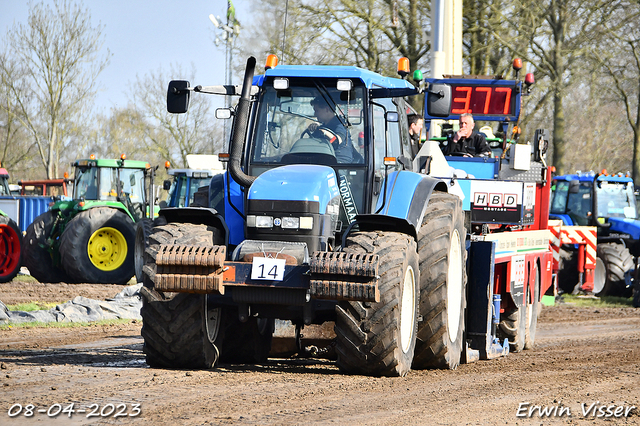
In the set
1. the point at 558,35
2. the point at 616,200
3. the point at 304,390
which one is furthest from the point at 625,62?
the point at 304,390

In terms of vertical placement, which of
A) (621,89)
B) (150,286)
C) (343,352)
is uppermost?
(621,89)

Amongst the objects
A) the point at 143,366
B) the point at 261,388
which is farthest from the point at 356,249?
the point at 143,366

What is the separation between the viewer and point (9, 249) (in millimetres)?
18734

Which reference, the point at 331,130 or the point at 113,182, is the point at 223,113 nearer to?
the point at 331,130

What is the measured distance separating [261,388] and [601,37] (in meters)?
24.8

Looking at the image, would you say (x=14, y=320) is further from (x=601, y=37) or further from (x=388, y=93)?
(x=601, y=37)

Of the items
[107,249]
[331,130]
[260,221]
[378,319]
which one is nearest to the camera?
[378,319]

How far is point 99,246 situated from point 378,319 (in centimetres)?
1261

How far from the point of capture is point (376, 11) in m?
28.1

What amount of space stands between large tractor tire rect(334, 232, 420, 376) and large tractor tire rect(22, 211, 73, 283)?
42.3ft

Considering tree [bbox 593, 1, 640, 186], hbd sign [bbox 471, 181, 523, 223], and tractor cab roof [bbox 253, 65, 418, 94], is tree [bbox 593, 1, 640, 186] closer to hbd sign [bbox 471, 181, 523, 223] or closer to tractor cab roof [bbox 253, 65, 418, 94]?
hbd sign [bbox 471, 181, 523, 223]

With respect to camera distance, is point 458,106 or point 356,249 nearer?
point 356,249

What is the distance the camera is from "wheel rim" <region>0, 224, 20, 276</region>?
18.5 metres
